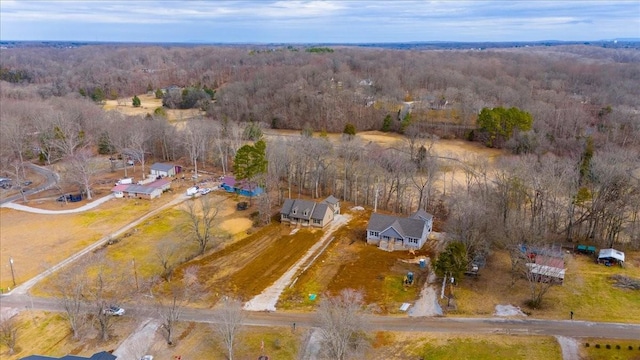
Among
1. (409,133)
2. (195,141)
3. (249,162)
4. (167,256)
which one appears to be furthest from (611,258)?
(195,141)

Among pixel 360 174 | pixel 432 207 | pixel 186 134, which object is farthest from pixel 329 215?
pixel 186 134

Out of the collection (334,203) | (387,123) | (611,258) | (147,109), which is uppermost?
(387,123)

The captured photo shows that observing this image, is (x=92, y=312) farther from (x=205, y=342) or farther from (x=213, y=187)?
(x=213, y=187)

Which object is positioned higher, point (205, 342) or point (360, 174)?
point (360, 174)

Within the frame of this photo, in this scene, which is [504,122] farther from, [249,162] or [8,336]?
[8,336]

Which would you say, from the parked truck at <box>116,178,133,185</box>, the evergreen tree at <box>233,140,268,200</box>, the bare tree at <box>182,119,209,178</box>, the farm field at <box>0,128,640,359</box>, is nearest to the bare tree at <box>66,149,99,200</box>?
the parked truck at <box>116,178,133,185</box>

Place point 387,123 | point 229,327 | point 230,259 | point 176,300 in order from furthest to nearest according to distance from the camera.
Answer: point 387,123, point 230,259, point 176,300, point 229,327
